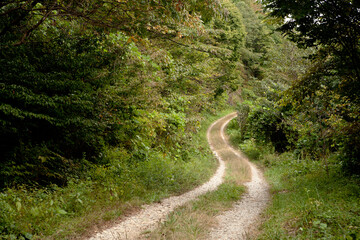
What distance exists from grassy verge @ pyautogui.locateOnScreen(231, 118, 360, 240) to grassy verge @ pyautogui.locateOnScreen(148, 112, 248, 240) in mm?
1237

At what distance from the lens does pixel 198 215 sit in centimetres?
610

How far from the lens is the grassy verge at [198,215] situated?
16.6 ft

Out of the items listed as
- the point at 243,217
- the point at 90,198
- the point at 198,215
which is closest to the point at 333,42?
the point at 243,217

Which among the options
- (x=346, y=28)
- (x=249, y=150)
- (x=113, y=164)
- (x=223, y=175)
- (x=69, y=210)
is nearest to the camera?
(x=69, y=210)

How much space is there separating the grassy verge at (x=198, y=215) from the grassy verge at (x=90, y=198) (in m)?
1.25

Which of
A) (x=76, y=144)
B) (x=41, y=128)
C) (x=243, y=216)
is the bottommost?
(x=243, y=216)

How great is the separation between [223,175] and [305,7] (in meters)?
9.10

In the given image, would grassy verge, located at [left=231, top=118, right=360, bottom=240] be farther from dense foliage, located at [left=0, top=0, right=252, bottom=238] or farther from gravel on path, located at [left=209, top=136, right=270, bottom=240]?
dense foliage, located at [left=0, top=0, right=252, bottom=238]

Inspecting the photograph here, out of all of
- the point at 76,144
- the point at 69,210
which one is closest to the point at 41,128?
the point at 76,144

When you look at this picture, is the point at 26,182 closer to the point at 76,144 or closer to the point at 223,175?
the point at 76,144

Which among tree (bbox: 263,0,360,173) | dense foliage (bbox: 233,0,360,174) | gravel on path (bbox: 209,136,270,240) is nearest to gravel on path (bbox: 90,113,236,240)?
gravel on path (bbox: 209,136,270,240)

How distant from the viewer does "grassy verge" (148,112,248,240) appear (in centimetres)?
507

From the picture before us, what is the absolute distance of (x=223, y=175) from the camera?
511 inches

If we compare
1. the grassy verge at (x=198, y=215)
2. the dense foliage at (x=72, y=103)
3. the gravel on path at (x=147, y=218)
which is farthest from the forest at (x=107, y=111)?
the grassy verge at (x=198, y=215)
